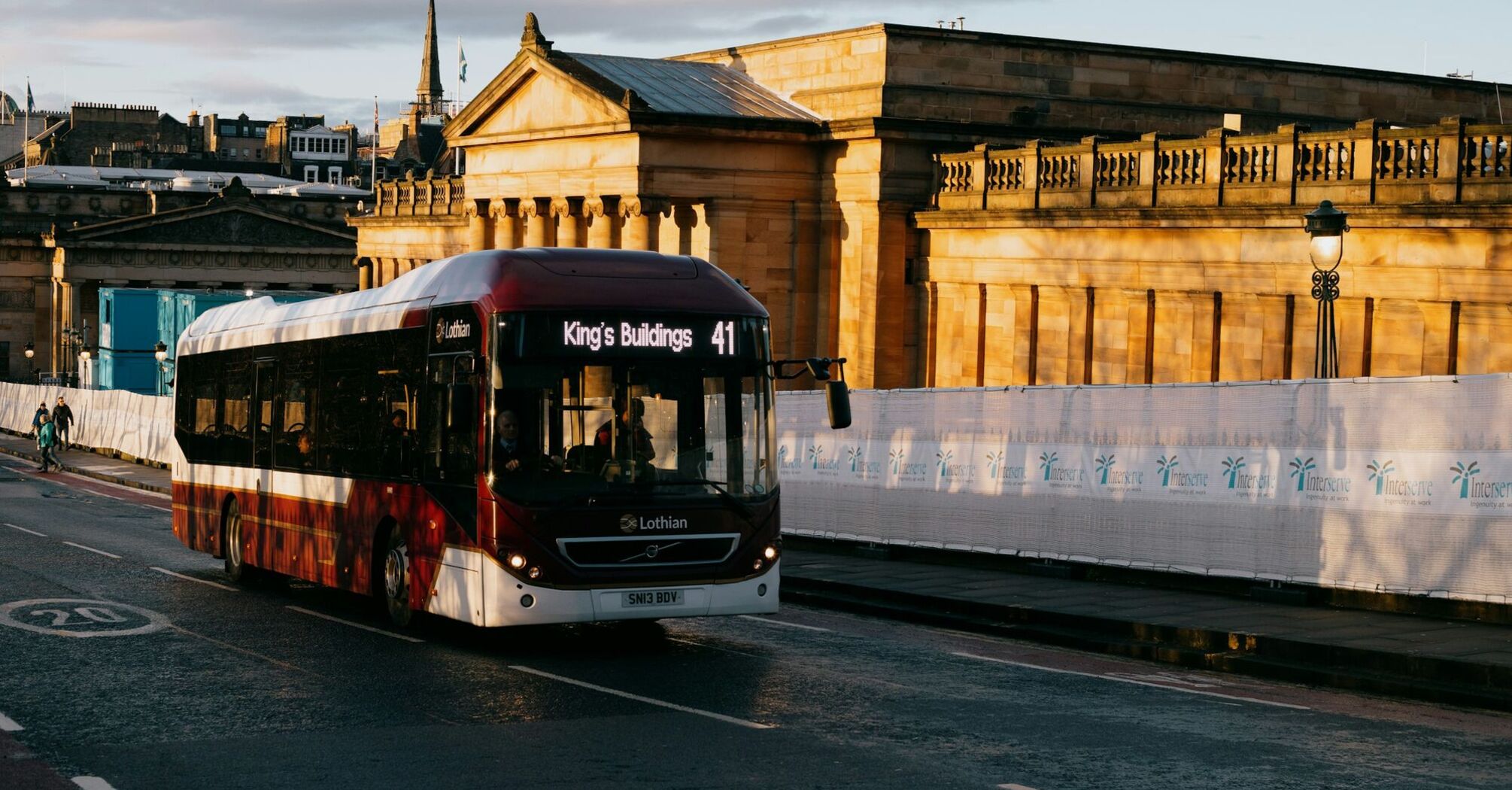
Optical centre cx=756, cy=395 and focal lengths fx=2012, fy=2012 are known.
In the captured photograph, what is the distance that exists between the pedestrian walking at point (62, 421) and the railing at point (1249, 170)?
31105 millimetres

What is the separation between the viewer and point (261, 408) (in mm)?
22062

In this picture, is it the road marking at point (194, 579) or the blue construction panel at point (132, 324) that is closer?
the road marking at point (194, 579)

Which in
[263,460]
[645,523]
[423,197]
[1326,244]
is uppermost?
Result: [423,197]

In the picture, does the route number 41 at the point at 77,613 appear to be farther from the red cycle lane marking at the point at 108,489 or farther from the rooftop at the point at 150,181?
the rooftop at the point at 150,181

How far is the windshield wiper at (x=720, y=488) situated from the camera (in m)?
16.5

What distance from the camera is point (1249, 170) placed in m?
33.8

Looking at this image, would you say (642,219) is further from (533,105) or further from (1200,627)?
(1200,627)

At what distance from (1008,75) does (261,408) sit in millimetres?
28030

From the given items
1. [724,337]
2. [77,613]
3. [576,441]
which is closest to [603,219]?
[77,613]

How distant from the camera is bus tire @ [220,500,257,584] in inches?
909

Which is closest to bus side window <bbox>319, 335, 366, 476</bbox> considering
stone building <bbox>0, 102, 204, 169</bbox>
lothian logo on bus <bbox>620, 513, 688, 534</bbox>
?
lothian logo on bus <bbox>620, 513, 688, 534</bbox>

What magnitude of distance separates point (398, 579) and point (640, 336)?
3.56m

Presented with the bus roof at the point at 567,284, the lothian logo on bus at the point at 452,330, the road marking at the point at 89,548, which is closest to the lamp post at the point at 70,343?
the road marking at the point at 89,548

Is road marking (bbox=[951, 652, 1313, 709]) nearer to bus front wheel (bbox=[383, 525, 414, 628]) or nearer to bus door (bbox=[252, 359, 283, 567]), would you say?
bus front wheel (bbox=[383, 525, 414, 628])
